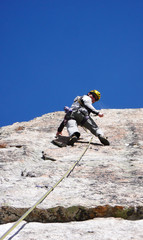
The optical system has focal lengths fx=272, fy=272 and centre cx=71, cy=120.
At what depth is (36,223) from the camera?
3.19 meters

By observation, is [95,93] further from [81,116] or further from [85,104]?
[81,116]

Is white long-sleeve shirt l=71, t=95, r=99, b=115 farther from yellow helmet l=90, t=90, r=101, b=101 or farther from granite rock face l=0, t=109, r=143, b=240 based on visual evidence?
granite rock face l=0, t=109, r=143, b=240

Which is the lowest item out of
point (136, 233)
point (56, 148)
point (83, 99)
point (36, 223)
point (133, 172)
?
point (136, 233)

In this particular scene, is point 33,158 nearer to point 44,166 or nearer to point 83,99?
point 44,166

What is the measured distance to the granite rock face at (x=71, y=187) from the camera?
3.20 m

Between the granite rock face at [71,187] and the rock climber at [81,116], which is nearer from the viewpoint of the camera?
the granite rock face at [71,187]

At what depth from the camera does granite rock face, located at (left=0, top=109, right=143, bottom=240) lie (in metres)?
3.20

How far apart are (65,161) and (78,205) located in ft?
8.19

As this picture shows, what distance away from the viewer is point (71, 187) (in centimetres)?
400


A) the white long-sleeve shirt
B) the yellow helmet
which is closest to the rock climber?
the white long-sleeve shirt

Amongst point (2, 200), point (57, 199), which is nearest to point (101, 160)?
point (57, 199)

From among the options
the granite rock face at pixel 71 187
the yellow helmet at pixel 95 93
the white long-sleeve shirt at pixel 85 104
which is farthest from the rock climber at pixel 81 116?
the granite rock face at pixel 71 187

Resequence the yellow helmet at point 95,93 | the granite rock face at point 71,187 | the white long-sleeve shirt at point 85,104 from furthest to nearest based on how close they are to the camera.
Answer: the yellow helmet at point 95,93
the white long-sleeve shirt at point 85,104
the granite rock face at point 71,187

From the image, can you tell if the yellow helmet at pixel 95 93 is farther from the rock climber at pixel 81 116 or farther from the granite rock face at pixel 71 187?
the granite rock face at pixel 71 187
